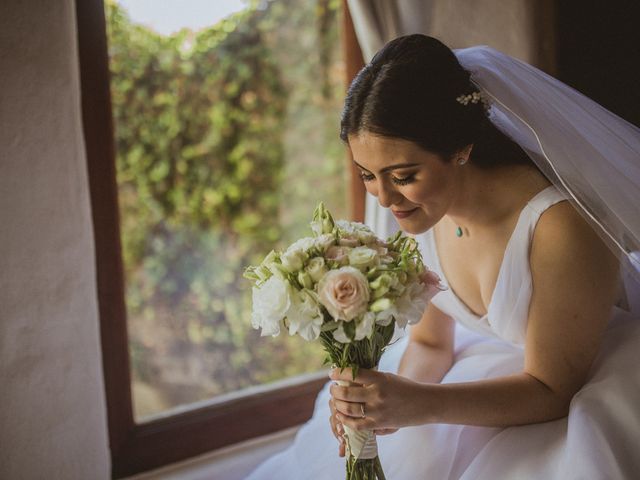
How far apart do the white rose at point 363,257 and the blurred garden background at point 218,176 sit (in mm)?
1431

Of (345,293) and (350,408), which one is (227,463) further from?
(345,293)

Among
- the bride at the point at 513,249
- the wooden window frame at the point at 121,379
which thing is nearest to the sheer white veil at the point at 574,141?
the bride at the point at 513,249

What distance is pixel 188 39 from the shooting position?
7.68 feet

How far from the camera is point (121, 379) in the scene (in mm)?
1999

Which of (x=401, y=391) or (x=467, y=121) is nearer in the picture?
(x=401, y=391)

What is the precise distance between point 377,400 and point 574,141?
761mm

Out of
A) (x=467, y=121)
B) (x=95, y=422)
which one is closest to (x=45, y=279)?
(x=95, y=422)

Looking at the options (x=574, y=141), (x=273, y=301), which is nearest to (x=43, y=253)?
(x=273, y=301)

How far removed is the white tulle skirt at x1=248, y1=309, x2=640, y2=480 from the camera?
4.05ft

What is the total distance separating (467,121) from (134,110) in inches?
54.3

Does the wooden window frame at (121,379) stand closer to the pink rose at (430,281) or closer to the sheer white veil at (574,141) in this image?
the sheer white veil at (574,141)

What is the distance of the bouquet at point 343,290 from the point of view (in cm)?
109

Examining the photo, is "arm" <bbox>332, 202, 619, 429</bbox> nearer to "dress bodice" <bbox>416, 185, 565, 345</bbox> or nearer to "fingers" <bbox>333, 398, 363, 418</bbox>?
"dress bodice" <bbox>416, 185, 565, 345</bbox>

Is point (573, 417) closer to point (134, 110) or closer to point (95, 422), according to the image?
point (95, 422)
